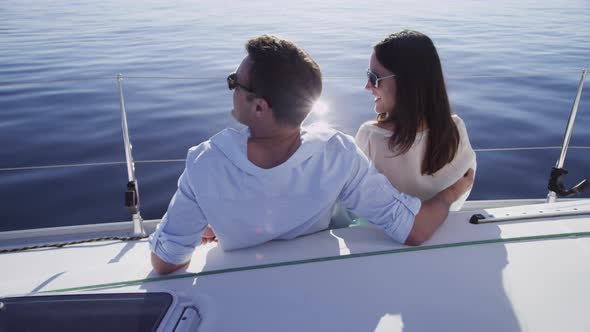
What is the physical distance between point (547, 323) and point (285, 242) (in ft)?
1.90

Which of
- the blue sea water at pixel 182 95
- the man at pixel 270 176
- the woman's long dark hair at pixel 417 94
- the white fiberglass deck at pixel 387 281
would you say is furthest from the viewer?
the blue sea water at pixel 182 95

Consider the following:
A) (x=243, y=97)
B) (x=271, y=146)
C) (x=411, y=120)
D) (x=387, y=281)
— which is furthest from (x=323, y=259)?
(x=411, y=120)

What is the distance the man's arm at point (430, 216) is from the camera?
1133 millimetres

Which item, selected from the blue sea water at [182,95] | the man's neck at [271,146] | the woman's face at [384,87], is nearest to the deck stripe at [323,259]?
the man's neck at [271,146]

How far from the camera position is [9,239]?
1.88m

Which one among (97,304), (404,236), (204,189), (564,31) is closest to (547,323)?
(404,236)

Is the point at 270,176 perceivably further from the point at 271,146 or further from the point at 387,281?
the point at 387,281

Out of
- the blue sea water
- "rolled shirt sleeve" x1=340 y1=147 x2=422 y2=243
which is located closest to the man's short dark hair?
"rolled shirt sleeve" x1=340 y1=147 x2=422 y2=243

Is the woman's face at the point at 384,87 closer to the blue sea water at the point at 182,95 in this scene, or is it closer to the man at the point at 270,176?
the man at the point at 270,176

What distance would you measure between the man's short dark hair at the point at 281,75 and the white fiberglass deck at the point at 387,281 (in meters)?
0.34

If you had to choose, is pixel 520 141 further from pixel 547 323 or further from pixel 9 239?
pixel 9 239

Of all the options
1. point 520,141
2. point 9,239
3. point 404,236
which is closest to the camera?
point 404,236

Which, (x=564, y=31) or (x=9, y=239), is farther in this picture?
(x=564, y=31)

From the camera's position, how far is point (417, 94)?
1.36 meters
